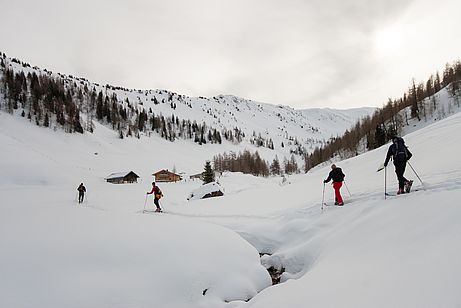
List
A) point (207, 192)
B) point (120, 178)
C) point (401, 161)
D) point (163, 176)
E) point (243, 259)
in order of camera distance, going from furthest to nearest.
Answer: point (163, 176), point (120, 178), point (207, 192), point (401, 161), point (243, 259)

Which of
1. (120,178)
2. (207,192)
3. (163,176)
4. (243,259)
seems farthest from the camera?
(163,176)

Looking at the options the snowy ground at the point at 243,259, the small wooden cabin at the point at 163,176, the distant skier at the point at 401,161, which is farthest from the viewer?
the small wooden cabin at the point at 163,176

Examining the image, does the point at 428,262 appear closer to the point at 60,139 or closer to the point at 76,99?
the point at 60,139

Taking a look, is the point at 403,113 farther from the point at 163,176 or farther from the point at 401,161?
the point at 401,161

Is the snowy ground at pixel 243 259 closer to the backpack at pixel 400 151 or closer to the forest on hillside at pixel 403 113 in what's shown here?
the backpack at pixel 400 151

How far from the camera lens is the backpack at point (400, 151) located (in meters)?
9.62

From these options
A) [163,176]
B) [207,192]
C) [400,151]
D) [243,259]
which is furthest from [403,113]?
[243,259]

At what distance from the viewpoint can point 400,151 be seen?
971 centimetres

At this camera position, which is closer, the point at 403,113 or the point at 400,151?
the point at 400,151

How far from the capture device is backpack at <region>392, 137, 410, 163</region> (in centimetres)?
962

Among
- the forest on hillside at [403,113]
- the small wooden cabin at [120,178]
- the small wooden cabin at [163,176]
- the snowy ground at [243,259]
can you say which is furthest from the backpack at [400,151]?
the small wooden cabin at [163,176]

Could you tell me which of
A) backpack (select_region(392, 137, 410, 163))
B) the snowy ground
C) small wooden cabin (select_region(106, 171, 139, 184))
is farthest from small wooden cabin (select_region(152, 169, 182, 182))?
backpack (select_region(392, 137, 410, 163))

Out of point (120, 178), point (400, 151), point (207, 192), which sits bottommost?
point (207, 192)

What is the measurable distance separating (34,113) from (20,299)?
360 ft
